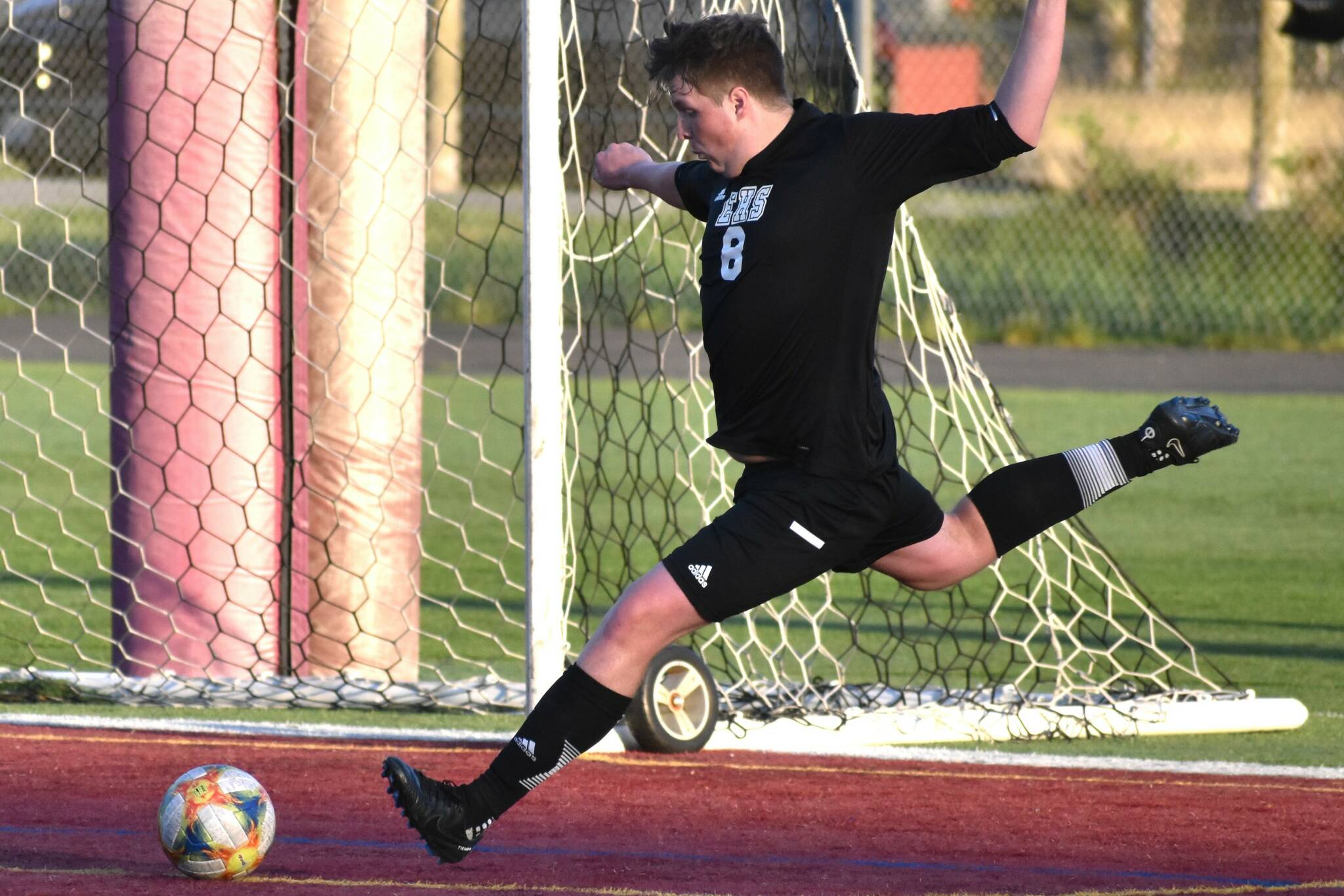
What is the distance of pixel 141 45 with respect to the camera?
22.1ft

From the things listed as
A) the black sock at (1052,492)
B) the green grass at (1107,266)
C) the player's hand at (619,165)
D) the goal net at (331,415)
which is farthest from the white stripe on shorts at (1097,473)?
the green grass at (1107,266)

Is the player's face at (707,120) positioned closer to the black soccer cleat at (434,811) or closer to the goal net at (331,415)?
the black soccer cleat at (434,811)

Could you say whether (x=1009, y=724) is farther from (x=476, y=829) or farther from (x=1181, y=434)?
(x=476, y=829)

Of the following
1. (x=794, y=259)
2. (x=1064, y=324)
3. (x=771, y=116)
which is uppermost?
(x=771, y=116)

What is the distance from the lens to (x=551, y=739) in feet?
13.8

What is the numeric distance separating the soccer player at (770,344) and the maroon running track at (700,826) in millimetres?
409

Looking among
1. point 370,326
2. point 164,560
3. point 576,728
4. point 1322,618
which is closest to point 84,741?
point 164,560

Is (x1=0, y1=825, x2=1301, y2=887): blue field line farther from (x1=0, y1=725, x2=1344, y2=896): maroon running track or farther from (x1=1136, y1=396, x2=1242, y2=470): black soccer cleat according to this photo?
(x1=1136, y1=396, x2=1242, y2=470): black soccer cleat

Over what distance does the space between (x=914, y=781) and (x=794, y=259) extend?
199cm

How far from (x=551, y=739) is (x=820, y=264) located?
118cm

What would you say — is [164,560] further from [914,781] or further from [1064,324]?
[1064,324]

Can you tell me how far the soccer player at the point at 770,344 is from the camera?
4.15 m

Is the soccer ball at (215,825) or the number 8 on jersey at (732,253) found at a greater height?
the number 8 on jersey at (732,253)

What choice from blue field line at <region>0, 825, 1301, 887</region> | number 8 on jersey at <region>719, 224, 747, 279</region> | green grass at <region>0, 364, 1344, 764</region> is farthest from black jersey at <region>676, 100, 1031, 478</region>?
green grass at <region>0, 364, 1344, 764</region>
